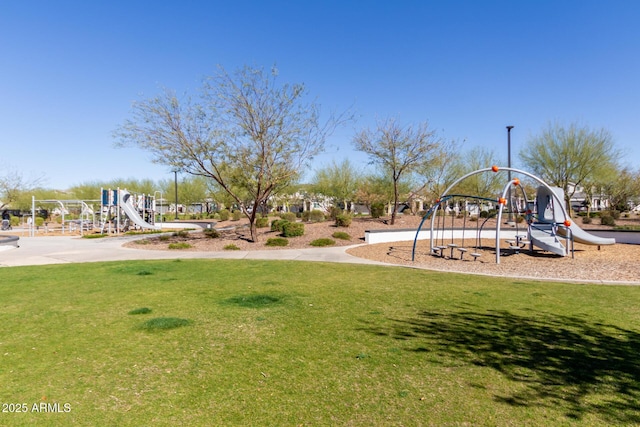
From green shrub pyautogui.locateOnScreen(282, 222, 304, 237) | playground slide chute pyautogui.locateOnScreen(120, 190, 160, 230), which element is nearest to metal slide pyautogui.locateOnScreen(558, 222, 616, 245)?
green shrub pyautogui.locateOnScreen(282, 222, 304, 237)

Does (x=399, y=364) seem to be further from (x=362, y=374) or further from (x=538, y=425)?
(x=538, y=425)

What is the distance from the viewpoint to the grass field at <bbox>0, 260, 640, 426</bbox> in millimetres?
3148

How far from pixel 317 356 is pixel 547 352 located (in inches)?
Answer: 104

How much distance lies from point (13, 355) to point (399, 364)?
13.9 feet

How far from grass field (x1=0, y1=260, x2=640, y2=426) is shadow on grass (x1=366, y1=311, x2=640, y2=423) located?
21mm

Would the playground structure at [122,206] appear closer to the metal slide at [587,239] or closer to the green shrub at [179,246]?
the green shrub at [179,246]

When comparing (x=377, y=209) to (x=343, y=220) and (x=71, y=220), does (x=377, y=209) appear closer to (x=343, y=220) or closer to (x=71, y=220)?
(x=343, y=220)

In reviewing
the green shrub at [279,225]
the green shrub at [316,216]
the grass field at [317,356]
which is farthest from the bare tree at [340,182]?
the grass field at [317,356]

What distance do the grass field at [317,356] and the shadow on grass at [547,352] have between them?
21mm

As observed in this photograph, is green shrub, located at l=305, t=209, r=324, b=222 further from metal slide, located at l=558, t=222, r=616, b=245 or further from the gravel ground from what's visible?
metal slide, located at l=558, t=222, r=616, b=245

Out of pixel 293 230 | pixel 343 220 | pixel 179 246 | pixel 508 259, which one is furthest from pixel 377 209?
pixel 508 259

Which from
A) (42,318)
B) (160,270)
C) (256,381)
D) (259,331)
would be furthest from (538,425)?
(160,270)

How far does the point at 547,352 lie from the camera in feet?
14.5

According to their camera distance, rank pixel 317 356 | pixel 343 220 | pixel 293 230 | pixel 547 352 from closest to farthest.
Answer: pixel 317 356
pixel 547 352
pixel 293 230
pixel 343 220
